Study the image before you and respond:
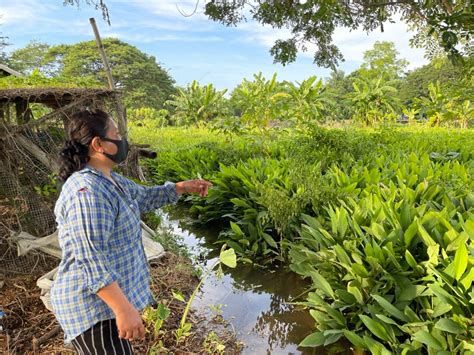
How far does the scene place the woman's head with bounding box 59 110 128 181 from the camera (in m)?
1.65

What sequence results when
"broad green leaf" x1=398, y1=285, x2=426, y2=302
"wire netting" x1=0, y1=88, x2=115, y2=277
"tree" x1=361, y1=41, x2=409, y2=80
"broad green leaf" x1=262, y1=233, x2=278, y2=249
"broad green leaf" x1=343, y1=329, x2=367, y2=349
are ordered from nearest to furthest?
"broad green leaf" x1=398, y1=285, x2=426, y2=302 < "broad green leaf" x1=343, y1=329, x2=367, y2=349 < "wire netting" x1=0, y1=88, x2=115, y2=277 < "broad green leaf" x1=262, y1=233, x2=278, y2=249 < "tree" x1=361, y1=41, x2=409, y2=80

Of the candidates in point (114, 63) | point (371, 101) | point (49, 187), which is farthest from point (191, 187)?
point (114, 63)

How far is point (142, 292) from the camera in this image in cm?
183

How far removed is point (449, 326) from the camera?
6.77ft

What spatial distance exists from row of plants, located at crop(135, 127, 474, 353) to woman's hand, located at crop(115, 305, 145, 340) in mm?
1553

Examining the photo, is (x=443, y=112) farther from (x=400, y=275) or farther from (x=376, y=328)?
→ (x=376, y=328)

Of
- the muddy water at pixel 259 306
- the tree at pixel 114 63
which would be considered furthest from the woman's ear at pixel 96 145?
the tree at pixel 114 63

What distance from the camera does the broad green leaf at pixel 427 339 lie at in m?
2.12

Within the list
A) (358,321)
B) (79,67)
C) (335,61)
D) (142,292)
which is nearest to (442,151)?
(335,61)

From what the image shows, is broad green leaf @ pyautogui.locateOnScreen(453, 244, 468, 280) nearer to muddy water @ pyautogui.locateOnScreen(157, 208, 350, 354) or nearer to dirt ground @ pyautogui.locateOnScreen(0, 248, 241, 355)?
muddy water @ pyautogui.locateOnScreen(157, 208, 350, 354)

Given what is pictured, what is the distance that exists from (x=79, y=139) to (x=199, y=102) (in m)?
19.6

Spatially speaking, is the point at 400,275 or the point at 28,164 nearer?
the point at 400,275

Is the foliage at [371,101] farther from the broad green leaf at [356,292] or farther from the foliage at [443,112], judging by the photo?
the broad green leaf at [356,292]

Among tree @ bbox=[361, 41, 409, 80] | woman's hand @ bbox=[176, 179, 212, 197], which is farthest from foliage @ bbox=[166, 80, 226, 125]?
tree @ bbox=[361, 41, 409, 80]
